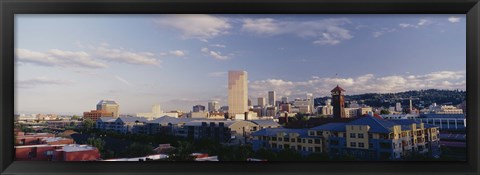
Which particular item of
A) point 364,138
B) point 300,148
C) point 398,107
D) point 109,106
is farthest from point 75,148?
point 398,107

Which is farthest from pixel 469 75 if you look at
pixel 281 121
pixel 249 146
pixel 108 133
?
pixel 108 133

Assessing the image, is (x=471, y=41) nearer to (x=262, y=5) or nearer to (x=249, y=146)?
(x=262, y=5)

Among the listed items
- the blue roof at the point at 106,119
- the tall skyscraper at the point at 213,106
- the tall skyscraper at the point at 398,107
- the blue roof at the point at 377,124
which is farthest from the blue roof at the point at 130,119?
the tall skyscraper at the point at 398,107

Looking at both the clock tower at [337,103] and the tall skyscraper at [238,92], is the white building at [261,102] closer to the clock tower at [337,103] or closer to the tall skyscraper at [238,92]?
the tall skyscraper at [238,92]

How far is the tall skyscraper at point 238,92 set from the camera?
1583 mm

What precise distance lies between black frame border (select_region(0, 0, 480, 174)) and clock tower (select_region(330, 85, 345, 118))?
0.68 ft

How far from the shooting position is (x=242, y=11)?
59.1 inches

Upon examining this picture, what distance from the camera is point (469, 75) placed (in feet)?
4.82

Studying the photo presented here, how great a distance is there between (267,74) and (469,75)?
2.59 feet

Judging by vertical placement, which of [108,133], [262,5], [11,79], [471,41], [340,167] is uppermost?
[262,5]

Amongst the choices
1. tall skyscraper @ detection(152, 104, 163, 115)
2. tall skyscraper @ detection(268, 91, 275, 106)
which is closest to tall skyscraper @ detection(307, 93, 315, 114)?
tall skyscraper @ detection(268, 91, 275, 106)

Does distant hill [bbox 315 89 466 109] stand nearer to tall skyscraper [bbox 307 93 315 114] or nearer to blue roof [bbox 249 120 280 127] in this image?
tall skyscraper [bbox 307 93 315 114]

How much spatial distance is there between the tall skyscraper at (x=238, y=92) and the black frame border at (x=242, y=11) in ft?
0.74

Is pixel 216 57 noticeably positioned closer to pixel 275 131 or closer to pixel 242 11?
pixel 242 11
